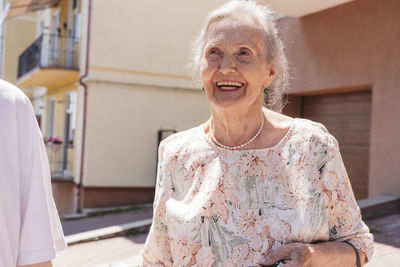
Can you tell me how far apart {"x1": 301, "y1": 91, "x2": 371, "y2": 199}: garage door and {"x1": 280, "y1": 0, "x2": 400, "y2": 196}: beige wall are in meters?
0.35

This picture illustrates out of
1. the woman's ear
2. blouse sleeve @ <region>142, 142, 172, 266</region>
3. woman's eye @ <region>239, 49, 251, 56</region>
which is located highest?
woman's eye @ <region>239, 49, 251, 56</region>

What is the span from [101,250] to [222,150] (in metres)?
5.50

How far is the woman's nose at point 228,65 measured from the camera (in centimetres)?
196

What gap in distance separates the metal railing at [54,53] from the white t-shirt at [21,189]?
40.8 feet

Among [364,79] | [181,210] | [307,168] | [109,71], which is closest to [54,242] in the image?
[181,210]

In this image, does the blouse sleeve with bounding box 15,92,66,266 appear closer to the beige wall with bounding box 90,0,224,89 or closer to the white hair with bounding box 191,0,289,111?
the white hair with bounding box 191,0,289,111

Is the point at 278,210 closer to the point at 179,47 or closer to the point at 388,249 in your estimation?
the point at 388,249

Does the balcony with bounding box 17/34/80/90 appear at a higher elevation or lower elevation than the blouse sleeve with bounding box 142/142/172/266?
higher

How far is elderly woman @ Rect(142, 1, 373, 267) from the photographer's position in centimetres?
185

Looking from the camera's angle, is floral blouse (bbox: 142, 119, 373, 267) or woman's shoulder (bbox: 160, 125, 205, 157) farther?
woman's shoulder (bbox: 160, 125, 205, 157)

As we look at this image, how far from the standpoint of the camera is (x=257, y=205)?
191 cm

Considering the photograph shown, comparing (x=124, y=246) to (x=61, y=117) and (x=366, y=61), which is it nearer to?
(x=366, y=61)

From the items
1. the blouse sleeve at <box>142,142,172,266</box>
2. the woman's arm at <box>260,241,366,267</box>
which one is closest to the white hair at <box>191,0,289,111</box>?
the blouse sleeve at <box>142,142,172,266</box>

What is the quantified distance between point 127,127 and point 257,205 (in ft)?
38.1
